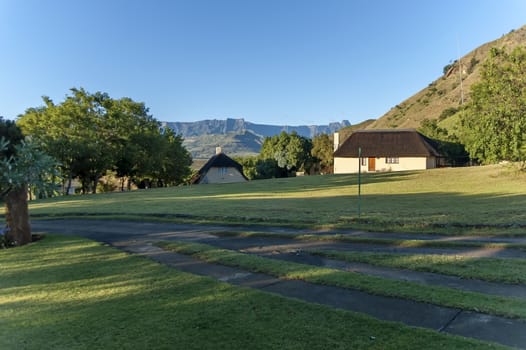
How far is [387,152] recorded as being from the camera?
178ft

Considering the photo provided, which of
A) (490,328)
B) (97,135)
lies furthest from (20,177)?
(97,135)

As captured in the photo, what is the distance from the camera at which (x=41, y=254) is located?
9992 millimetres

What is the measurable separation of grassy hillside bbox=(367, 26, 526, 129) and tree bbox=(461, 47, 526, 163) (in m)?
78.8

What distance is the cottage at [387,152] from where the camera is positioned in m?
53.0

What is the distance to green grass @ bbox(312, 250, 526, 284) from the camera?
6.55m

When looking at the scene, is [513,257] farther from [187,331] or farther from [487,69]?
[487,69]

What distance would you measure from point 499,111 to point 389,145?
27965mm

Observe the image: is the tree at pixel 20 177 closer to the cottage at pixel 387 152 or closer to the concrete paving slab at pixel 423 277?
the concrete paving slab at pixel 423 277

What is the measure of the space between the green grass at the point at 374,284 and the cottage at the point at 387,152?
157 ft

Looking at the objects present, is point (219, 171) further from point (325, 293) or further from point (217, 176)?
point (325, 293)

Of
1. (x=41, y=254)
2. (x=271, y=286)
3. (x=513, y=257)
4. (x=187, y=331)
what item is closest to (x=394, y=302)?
(x=271, y=286)

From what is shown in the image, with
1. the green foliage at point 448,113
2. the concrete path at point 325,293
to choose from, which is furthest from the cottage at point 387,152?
the green foliage at point 448,113

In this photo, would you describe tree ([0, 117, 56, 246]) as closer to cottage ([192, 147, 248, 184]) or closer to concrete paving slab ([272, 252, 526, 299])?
concrete paving slab ([272, 252, 526, 299])

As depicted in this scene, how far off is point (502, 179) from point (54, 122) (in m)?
47.1
